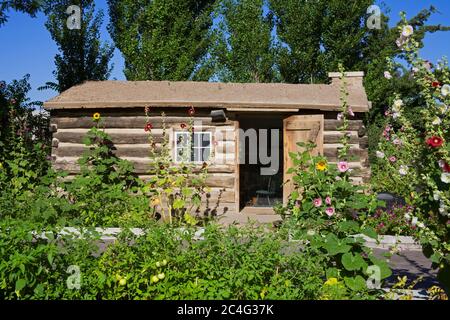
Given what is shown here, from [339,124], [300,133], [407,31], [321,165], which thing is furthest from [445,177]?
[339,124]

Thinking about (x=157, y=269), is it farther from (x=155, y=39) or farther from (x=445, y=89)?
(x=155, y=39)

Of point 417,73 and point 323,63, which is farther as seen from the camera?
point 323,63

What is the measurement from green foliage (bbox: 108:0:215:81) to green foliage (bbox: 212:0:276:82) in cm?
171

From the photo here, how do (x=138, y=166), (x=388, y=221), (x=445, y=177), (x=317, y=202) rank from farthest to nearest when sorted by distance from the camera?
(x=138, y=166), (x=388, y=221), (x=317, y=202), (x=445, y=177)

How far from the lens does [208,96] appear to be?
11555 millimetres

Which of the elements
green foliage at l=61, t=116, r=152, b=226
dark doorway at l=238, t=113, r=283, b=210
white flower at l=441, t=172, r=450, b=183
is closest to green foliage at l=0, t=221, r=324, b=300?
white flower at l=441, t=172, r=450, b=183

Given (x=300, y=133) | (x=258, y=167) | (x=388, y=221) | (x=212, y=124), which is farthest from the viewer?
(x=258, y=167)

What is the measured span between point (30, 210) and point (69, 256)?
479cm

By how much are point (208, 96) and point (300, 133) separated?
2312mm

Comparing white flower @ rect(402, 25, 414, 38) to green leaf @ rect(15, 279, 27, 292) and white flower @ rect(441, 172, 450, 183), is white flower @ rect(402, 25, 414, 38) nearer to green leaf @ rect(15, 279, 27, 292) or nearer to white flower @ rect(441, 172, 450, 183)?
white flower @ rect(441, 172, 450, 183)

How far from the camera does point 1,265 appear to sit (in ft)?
12.8

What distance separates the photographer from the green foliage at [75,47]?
60.2 feet
